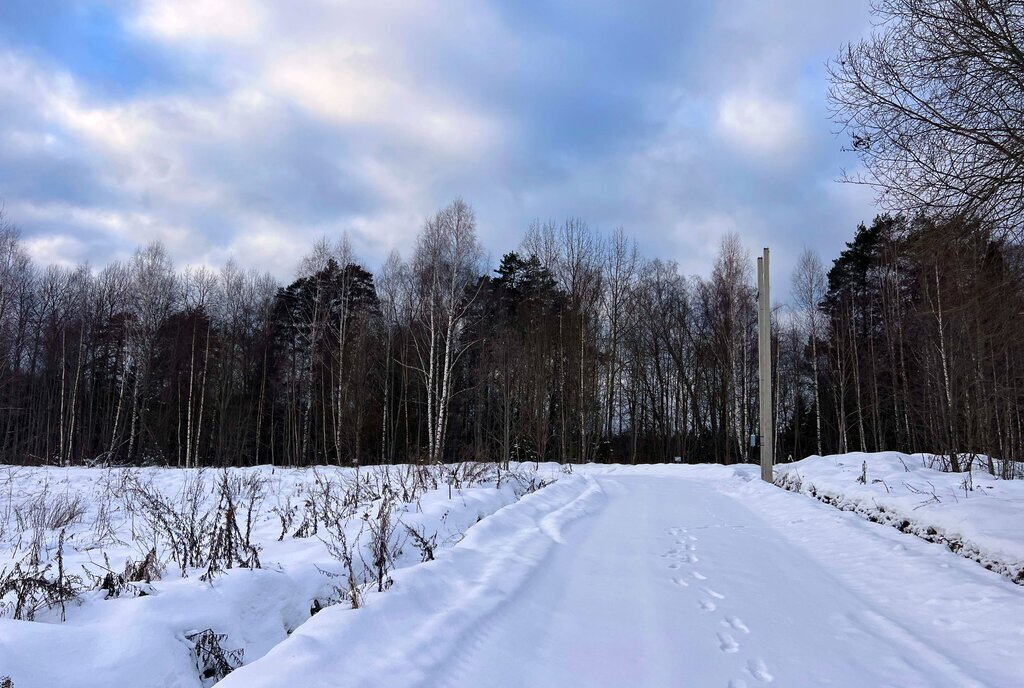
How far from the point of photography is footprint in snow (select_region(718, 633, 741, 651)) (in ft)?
12.6

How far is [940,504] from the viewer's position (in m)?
7.45

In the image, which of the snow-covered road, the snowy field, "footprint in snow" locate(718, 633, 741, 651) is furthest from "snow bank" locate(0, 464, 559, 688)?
"footprint in snow" locate(718, 633, 741, 651)

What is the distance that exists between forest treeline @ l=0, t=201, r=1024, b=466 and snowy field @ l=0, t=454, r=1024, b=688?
1656 cm

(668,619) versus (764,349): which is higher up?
(764,349)

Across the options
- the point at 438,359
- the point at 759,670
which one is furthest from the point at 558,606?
the point at 438,359

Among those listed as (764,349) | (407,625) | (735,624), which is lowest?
(735,624)

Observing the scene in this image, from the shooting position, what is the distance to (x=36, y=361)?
37.3 meters

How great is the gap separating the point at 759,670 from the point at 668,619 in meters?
0.90

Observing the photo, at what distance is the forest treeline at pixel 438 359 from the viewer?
29500 millimetres

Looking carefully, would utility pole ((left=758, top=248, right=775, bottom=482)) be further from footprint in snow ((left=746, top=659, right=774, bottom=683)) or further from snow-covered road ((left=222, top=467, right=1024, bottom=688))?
footprint in snow ((left=746, top=659, right=774, bottom=683))

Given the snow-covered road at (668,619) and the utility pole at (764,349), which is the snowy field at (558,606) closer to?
the snow-covered road at (668,619)

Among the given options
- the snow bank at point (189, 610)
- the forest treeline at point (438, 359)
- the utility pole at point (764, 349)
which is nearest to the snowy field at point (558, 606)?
the snow bank at point (189, 610)

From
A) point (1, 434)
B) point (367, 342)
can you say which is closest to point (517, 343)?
point (367, 342)

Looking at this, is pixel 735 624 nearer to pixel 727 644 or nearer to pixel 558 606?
pixel 727 644
